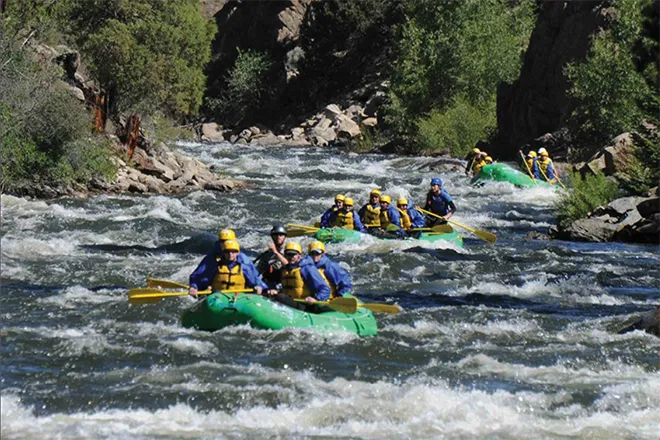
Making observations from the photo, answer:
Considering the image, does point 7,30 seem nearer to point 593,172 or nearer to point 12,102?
point 12,102

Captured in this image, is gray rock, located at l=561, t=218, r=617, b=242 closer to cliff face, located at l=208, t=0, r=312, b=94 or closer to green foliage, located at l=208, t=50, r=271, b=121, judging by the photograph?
green foliage, located at l=208, t=50, r=271, b=121

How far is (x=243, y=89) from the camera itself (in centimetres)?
6731

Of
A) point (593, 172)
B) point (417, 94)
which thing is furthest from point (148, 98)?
point (417, 94)

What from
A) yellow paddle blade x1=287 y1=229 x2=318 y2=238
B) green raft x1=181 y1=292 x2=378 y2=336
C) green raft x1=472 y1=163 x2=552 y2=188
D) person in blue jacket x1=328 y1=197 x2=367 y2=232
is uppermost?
green raft x1=181 y1=292 x2=378 y2=336

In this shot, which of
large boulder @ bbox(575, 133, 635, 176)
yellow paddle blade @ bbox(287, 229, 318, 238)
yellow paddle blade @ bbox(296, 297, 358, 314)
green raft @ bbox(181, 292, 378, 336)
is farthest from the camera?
large boulder @ bbox(575, 133, 635, 176)

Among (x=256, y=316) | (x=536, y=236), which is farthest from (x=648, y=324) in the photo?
(x=536, y=236)

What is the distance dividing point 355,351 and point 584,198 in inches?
458

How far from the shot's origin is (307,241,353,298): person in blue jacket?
13.0 meters

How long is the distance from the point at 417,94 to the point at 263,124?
19.4m

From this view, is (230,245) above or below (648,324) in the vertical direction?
above

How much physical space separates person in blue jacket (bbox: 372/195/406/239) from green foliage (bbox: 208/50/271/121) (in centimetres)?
4801

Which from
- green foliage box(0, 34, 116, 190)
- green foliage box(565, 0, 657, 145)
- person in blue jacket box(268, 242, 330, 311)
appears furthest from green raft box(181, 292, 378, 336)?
green foliage box(565, 0, 657, 145)

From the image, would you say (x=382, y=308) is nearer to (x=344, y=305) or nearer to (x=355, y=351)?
(x=344, y=305)

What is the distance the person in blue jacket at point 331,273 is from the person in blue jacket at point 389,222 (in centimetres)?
603
